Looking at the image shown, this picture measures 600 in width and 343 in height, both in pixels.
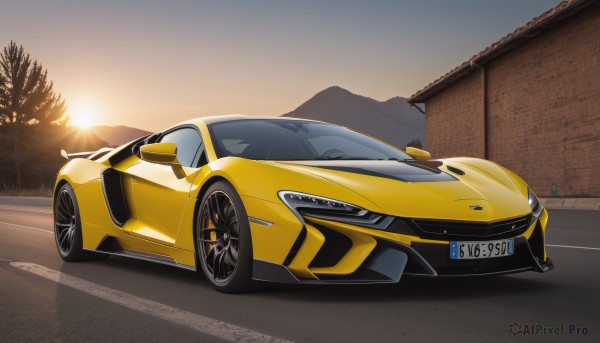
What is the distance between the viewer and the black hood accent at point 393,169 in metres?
5.28

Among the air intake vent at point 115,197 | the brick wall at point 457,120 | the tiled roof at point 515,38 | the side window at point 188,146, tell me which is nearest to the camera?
the side window at point 188,146

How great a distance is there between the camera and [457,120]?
2958cm

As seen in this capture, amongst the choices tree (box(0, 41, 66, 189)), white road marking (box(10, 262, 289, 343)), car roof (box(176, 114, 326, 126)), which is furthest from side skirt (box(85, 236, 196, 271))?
tree (box(0, 41, 66, 189))

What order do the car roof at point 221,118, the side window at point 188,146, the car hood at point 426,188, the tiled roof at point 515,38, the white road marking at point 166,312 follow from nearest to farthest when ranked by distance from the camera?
the white road marking at point 166,312 < the car hood at point 426,188 < the side window at point 188,146 < the car roof at point 221,118 < the tiled roof at point 515,38

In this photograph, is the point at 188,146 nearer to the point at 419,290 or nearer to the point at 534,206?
the point at 419,290

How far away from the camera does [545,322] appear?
166 inches

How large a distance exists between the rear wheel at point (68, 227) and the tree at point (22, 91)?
71185mm

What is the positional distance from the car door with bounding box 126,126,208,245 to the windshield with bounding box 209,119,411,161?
0.83 feet

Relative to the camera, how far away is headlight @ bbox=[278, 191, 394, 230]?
473 centimetres

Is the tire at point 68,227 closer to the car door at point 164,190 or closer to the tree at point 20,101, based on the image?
the car door at point 164,190

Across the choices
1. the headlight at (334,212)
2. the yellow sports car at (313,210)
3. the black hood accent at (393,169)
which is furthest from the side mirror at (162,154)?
the headlight at (334,212)

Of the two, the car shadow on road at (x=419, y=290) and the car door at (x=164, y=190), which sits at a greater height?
the car door at (x=164, y=190)

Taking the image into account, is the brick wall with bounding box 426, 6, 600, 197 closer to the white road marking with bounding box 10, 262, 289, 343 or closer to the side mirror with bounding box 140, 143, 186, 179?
the side mirror with bounding box 140, 143, 186, 179

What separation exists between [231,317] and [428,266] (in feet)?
4.00
